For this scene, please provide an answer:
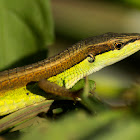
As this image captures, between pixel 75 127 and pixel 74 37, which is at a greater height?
pixel 75 127

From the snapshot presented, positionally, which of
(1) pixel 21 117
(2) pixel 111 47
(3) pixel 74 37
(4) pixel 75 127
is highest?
(4) pixel 75 127

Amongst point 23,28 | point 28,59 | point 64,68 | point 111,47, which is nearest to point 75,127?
point 64,68

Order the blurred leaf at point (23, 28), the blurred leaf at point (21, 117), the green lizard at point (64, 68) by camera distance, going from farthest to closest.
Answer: the blurred leaf at point (23, 28) < the green lizard at point (64, 68) < the blurred leaf at point (21, 117)

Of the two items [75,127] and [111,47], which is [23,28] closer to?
[111,47]

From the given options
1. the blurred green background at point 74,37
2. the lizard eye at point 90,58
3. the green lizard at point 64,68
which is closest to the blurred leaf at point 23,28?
the blurred green background at point 74,37

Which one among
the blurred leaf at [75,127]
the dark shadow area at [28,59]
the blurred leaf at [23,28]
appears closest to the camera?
the blurred leaf at [75,127]

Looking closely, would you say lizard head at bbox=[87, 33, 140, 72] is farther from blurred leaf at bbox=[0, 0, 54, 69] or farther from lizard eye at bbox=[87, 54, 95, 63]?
blurred leaf at bbox=[0, 0, 54, 69]

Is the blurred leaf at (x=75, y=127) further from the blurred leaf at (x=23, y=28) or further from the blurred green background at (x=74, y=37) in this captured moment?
the blurred leaf at (x=23, y=28)
